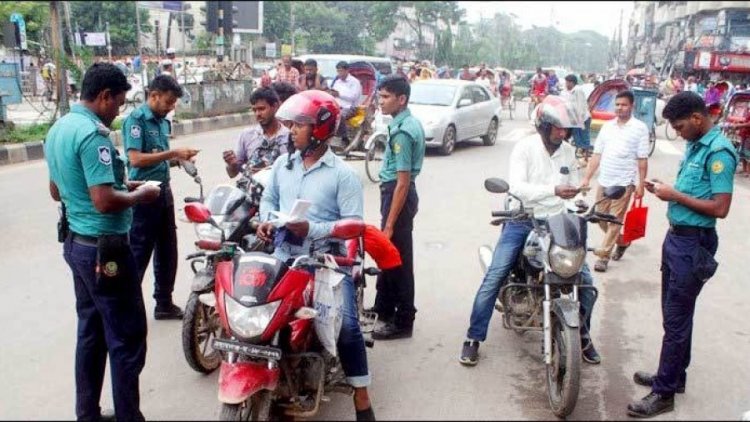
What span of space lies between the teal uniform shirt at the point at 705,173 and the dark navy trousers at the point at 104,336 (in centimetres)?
272

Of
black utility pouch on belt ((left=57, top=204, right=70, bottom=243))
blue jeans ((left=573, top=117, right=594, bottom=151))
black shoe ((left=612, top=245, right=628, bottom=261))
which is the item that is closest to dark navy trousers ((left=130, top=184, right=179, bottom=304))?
black utility pouch on belt ((left=57, top=204, right=70, bottom=243))

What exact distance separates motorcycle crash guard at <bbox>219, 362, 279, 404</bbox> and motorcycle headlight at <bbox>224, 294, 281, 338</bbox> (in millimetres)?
152

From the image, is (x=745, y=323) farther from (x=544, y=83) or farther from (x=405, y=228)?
(x=544, y=83)

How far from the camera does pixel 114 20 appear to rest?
29.5 meters

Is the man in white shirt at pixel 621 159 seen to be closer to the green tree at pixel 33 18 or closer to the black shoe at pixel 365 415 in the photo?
the black shoe at pixel 365 415

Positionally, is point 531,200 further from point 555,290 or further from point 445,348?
point 445,348

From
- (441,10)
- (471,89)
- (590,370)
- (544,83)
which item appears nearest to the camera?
(590,370)

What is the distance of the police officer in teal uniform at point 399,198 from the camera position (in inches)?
164

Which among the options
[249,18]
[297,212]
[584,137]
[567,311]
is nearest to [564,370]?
[567,311]

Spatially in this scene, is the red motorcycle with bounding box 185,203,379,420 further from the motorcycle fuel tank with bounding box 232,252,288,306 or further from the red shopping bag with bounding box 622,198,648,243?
the red shopping bag with bounding box 622,198,648,243

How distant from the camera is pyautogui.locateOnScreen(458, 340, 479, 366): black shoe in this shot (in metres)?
3.99

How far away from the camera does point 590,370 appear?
13.0 ft

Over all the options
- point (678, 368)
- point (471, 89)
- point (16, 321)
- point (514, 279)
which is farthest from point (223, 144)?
point (678, 368)

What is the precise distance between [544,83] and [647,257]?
45.8ft
